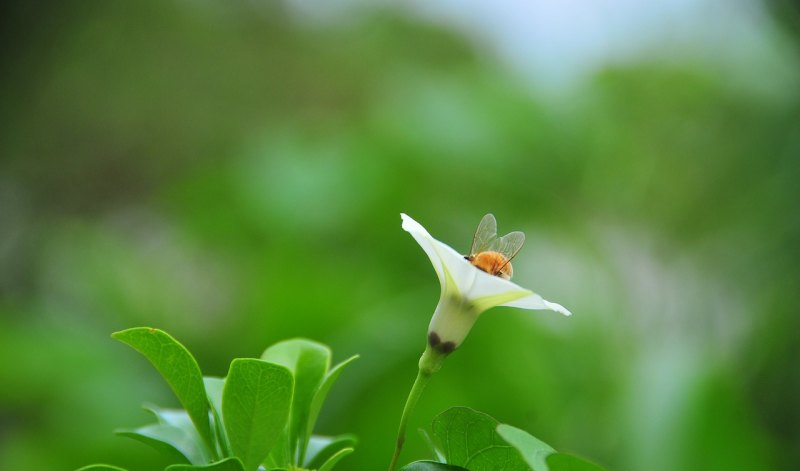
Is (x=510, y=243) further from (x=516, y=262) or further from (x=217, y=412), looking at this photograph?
(x=516, y=262)

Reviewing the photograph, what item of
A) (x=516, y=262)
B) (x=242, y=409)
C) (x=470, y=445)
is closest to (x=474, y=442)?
(x=470, y=445)

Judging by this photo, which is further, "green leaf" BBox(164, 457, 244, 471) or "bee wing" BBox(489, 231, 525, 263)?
"bee wing" BBox(489, 231, 525, 263)

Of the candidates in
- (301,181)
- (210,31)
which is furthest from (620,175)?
(210,31)

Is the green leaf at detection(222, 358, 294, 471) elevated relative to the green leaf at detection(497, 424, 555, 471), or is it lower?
lower

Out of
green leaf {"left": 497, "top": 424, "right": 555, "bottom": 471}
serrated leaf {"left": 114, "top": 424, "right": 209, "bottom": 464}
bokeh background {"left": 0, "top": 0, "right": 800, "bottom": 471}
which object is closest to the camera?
green leaf {"left": 497, "top": 424, "right": 555, "bottom": 471}

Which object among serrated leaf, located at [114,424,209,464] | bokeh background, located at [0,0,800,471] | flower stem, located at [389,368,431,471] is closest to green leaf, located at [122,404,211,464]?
serrated leaf, located at [114,424,209,464]

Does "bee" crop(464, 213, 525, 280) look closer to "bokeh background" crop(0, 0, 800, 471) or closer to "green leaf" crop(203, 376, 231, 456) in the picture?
"green leaf" crop(203, 376, 231, 456)
